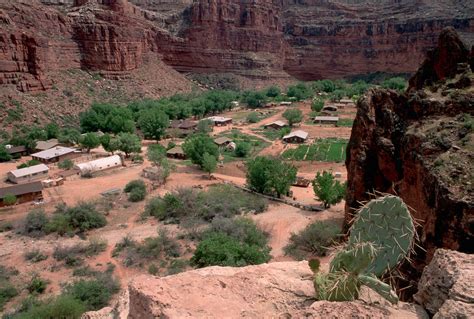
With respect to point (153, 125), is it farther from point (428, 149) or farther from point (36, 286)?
point (428, 149)

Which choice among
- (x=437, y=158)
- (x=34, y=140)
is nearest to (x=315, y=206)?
(x=437, y=158)

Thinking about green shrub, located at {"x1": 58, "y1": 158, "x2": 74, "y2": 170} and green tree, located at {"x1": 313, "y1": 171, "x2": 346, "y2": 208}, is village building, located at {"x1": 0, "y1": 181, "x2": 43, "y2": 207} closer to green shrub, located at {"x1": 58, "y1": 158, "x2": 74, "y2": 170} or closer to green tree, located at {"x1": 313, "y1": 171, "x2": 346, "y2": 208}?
green shrub, located at {"x1": 58, "y1": 158, "x2": 74, "y2": 170}

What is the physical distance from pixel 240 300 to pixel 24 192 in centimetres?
3064

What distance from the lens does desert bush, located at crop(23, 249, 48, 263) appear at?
20.7 m

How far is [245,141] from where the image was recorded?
5156 centimetres

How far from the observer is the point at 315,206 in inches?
1099

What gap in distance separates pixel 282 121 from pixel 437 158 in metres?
54.4

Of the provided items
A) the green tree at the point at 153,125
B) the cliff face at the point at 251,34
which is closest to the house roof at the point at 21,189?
the green tree at the point at 153,125

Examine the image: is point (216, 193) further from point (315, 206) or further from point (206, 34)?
point (206, 34)

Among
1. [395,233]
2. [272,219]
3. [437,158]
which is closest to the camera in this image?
[395,233]

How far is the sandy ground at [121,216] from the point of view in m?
20.0

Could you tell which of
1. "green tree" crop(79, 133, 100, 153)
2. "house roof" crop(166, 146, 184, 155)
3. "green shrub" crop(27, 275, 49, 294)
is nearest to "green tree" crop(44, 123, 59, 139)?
"green tree" crop(79, 133, 100, 153)

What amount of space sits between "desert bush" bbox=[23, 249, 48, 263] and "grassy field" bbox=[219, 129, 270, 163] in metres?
24.9

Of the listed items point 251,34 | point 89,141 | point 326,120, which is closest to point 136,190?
point 89,141
